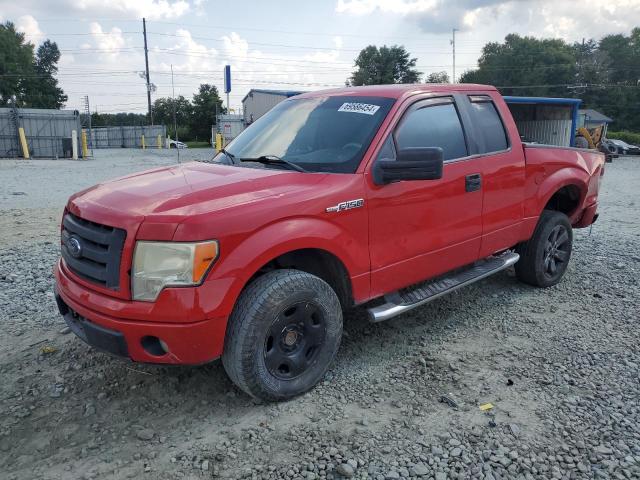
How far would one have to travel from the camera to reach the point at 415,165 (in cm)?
329

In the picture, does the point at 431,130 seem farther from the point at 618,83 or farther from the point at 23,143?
the point at 618,83

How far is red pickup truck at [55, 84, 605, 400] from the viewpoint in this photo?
280 centimetres

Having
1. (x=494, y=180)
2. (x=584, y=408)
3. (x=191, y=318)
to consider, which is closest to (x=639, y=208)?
(x=494, y=180)

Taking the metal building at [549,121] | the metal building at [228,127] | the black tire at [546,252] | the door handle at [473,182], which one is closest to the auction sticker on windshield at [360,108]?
the door handle at [473,182]

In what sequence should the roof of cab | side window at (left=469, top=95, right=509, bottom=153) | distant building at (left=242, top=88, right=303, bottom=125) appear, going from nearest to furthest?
the roof of cab < side window at (left=469, top=95, right=509, bottom=153) < distant building at (left=242, top=88, right=303, bottom=125)

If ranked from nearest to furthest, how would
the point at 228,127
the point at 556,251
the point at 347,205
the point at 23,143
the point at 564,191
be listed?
the point at 347,205 → the point at 556,251 → the point at 564,191 → the point at 23,143 → the point at 228,127

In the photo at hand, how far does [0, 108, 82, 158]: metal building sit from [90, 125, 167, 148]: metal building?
16.9 meters

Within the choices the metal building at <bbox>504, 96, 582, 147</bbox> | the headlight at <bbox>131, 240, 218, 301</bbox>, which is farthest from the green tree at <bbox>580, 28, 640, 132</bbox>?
Answer: the headlight at <bbox>131, 240, 218, 301</bbox>

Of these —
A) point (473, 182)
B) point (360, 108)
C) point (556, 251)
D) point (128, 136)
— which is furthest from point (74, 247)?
point (128, 136)

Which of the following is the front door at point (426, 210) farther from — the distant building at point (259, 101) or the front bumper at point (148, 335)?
the distant building at point (259, 101)

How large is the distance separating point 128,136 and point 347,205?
52284mm

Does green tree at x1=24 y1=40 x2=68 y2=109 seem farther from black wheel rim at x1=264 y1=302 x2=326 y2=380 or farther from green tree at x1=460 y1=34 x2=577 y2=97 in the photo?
black wheel rim at x1=264 y1=302 x2=326 y2=380

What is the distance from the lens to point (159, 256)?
277 cm

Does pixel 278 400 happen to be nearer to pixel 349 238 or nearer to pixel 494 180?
pixel 349 238
